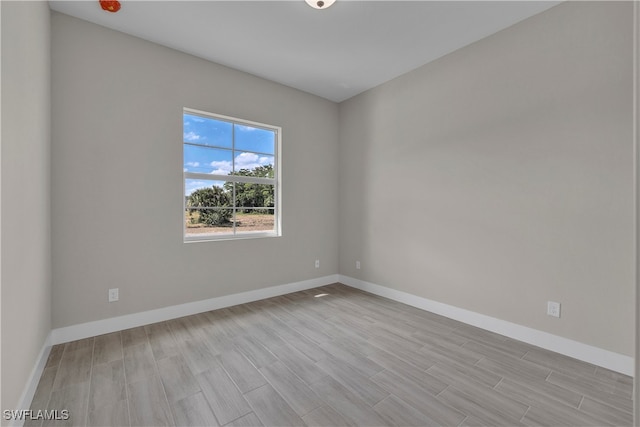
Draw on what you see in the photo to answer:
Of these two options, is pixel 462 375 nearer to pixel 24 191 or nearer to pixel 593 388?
pixel 593 388

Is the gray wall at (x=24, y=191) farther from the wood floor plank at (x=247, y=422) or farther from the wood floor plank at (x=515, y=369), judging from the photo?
the wood floor plank at (x=515, y=369)

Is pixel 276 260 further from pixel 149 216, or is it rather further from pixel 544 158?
pixel 544 158

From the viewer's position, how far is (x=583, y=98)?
82.9 inches

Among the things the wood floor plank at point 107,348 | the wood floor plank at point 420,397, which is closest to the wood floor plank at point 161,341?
the wood floor plank at point 107,348

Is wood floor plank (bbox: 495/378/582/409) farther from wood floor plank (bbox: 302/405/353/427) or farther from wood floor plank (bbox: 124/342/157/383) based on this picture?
wood floor plank (bbox: 124/342/157/383)

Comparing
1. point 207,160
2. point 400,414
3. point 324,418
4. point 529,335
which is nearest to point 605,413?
point 529,335

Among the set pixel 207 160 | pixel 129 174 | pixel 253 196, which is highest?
pixel 207 160

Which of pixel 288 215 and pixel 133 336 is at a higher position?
pixel 288 215

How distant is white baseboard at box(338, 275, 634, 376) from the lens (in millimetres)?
1969

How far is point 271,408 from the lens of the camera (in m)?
1.59

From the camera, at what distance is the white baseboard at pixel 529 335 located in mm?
1969

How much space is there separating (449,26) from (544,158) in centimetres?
145

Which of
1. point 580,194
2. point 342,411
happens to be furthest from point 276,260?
point 580,194

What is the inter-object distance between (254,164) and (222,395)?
8.38 ft
